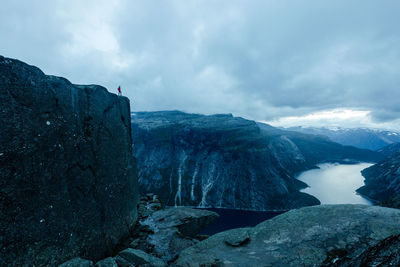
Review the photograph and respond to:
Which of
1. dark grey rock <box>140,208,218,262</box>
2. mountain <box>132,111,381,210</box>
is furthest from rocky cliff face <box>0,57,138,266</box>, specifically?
mountain <box>132,111,381,210</box>

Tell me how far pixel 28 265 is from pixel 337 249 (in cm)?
937

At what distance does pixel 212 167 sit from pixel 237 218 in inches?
1557

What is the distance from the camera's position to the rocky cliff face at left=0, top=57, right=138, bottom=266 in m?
5.07

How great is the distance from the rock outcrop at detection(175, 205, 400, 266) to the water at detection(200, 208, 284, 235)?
8231 centimetres

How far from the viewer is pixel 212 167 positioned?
424 ft

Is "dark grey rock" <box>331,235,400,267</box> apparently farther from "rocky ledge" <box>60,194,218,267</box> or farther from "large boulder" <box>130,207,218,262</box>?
"large boulder" <box>130,207,218,262</box>

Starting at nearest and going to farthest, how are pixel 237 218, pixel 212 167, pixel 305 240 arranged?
1. pixel 305 240
2. pixel 237 218
3. pixel 212 167

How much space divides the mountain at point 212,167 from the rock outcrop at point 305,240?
11134 centimetres

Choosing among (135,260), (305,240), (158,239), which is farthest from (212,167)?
(135,260)

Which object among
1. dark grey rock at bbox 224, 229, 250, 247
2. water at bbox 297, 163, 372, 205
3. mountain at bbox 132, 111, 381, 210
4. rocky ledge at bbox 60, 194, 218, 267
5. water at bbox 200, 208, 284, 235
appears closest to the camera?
rocky ledge at bbox 60, 194, 218, 267

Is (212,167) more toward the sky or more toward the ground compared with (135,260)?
more toward the ground

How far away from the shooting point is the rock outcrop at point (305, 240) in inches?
227

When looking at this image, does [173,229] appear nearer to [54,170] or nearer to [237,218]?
[54,170]

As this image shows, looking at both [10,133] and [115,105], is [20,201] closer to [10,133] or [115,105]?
[10,133]
